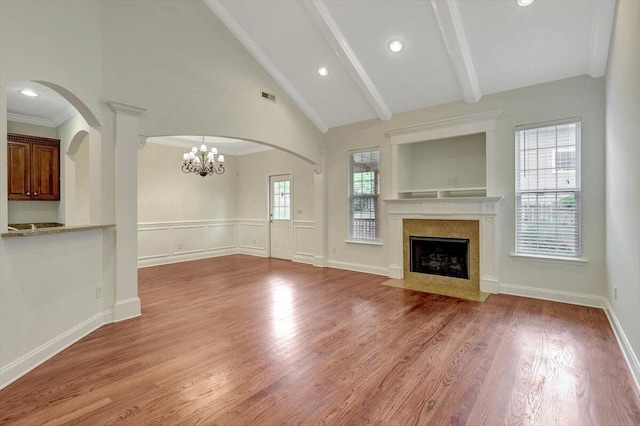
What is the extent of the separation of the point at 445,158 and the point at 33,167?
7.13 m

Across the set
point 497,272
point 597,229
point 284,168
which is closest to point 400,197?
point 497,272

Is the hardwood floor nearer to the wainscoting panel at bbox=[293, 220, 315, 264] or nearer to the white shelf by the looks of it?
the white shelf

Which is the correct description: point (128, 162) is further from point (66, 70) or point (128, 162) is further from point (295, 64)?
point (295, 64)

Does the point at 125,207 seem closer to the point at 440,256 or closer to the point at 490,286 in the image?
the point at 440,256

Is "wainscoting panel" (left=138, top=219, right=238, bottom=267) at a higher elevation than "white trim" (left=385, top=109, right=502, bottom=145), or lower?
lower

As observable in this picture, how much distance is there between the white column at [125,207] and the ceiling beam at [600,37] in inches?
201

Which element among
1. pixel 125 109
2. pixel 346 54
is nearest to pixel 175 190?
pixel 125 109

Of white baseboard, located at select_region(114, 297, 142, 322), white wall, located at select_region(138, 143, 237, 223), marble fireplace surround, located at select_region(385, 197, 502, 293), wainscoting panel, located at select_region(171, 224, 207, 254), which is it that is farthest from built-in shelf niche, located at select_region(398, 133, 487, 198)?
wainscoting panel, located at select_region(171, 224, 207, 254)

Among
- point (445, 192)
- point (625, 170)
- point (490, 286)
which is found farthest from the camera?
point (445, 192)

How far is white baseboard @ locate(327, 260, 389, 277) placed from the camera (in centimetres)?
576

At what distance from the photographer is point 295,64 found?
16.7ft

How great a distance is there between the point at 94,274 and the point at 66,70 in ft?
6.78

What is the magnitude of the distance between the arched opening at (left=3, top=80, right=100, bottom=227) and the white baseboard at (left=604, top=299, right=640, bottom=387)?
648 cm

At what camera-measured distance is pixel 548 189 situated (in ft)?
13.7
